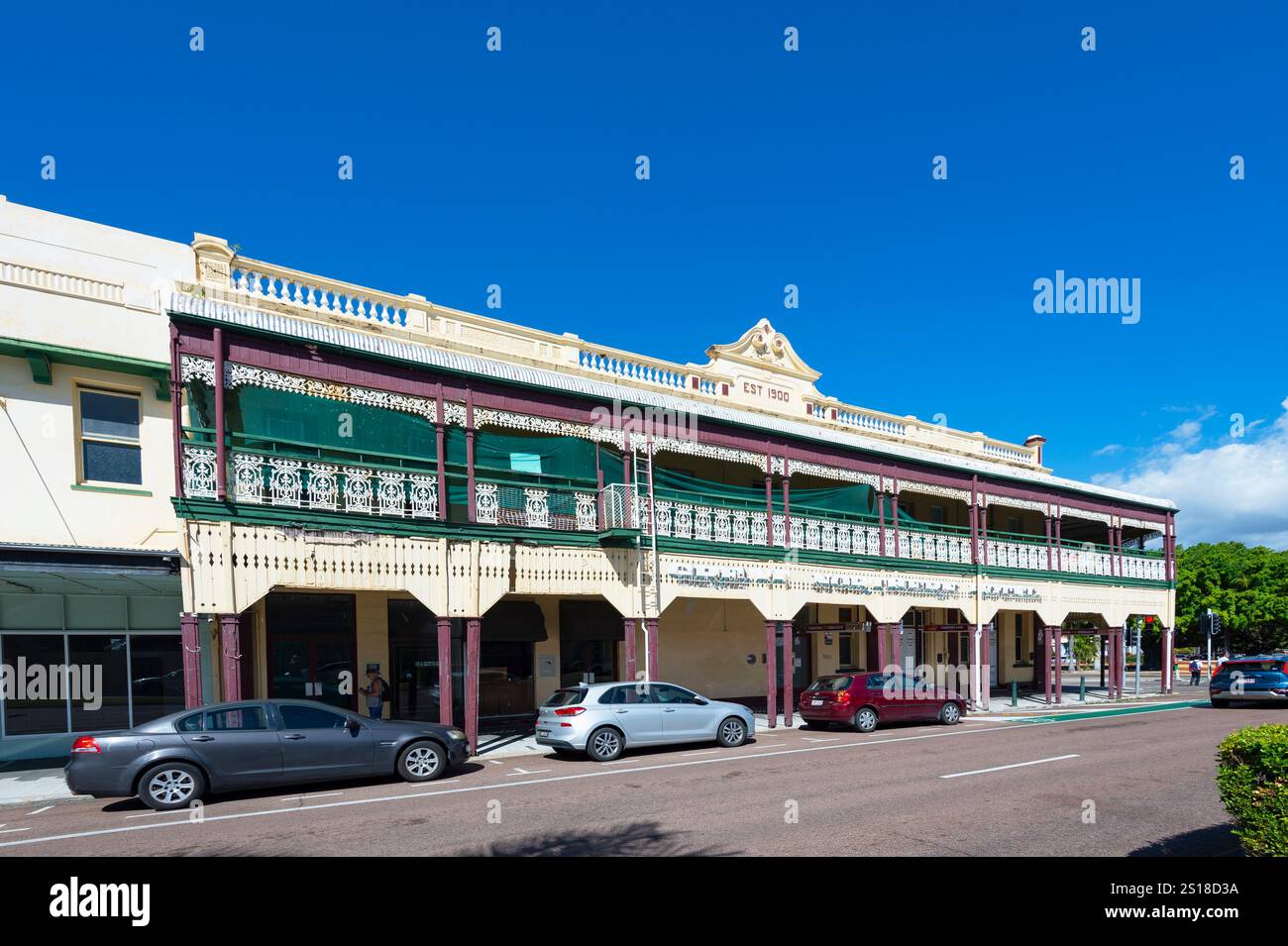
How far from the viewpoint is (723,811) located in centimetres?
923

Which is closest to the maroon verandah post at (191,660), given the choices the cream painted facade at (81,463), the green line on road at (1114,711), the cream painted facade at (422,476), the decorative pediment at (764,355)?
the cream painted facade at (422,476)

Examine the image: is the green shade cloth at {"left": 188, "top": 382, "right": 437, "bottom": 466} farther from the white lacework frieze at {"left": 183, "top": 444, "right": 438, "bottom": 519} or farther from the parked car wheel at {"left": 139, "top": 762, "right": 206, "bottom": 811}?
the parked car wheel at {"left": 139, "top": 762, "right": 206, "bottom": 811}

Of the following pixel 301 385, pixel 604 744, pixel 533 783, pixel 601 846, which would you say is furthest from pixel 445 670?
pixel 601 846

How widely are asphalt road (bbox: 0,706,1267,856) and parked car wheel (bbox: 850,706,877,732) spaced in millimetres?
3074

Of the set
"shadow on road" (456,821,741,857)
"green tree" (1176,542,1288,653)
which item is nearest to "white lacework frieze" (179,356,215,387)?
"shadow on road" (456,821,741,857)

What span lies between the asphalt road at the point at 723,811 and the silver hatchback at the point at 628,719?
0.48 meters

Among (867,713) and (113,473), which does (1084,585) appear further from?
(113,473)

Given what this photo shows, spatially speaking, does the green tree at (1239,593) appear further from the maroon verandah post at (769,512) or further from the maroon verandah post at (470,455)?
the maroon verandah post at (470,455)

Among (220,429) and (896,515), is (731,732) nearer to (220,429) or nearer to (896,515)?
(896,515)

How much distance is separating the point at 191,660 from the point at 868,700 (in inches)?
529

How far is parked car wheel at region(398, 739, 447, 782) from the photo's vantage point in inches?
450

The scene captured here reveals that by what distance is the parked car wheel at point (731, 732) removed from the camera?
1511 centimetres
